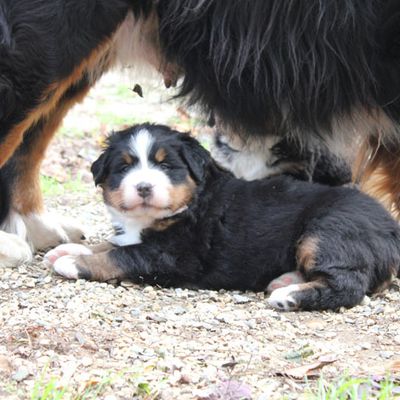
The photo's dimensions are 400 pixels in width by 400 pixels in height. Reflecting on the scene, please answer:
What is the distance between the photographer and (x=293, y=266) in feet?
13.1

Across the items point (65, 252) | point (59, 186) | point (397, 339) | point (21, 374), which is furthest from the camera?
→ point (59, 186)

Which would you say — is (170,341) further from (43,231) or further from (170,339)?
(43,231)

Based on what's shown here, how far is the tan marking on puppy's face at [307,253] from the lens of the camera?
3807mm

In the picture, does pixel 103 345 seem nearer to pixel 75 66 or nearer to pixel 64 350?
pixel 64 350

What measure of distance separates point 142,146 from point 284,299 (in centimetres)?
99

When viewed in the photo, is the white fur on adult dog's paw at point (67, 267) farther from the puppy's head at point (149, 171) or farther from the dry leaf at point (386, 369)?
the dry leaf at point (386, 369)

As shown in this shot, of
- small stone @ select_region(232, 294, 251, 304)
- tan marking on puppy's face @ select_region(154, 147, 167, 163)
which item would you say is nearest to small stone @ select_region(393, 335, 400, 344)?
small stone @ select_region(232, 294, 251, 304)

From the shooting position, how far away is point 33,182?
469 centimetres

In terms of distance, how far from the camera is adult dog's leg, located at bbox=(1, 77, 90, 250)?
4613 millimetres

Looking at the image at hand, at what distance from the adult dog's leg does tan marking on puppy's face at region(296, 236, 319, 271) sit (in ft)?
4.84

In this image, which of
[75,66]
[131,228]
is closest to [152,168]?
[131,228]

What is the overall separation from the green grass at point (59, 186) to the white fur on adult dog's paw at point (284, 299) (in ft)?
10.4

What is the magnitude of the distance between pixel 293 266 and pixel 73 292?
3.40 feet

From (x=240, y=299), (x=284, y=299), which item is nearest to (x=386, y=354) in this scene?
(x=284, y=299)
